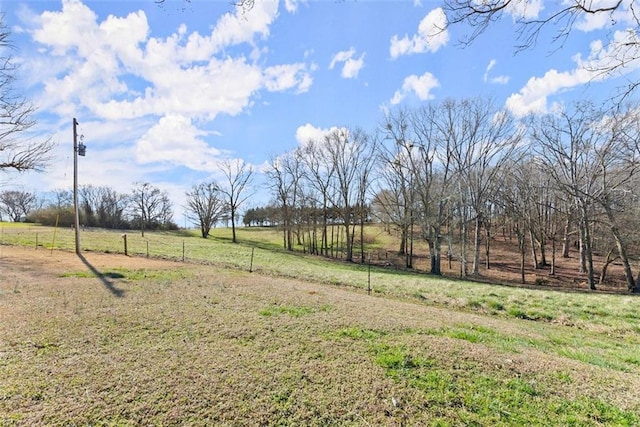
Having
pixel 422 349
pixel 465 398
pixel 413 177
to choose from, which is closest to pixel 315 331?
pixel 422 349

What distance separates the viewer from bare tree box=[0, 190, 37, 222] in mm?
60094

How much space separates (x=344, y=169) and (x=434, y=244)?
11.5 metres

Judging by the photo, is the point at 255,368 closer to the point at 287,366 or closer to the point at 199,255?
the point at 287,366

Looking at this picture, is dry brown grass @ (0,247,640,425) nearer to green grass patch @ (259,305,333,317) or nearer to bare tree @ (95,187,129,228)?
green grass patch @ (259,305,333,317)

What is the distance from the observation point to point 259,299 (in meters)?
7.65

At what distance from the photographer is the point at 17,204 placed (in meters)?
62.1

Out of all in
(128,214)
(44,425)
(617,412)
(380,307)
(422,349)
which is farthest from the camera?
(128,214)

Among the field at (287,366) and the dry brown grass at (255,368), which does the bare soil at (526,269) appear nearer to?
the field at (287,366)

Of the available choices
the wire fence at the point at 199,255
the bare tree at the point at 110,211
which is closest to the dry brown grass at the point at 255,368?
the wire fence at the point at 199,255

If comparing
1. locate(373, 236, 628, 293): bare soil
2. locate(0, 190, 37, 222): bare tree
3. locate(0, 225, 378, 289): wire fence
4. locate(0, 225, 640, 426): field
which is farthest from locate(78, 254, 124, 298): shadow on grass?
locate(0, 190, 37, 222): bare tree

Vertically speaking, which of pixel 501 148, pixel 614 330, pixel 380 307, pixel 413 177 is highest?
pixel 501 148

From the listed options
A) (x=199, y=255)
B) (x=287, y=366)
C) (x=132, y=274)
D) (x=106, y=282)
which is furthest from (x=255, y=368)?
(x=199, y=255)

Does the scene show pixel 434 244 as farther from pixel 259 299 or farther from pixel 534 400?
pixel 534 400

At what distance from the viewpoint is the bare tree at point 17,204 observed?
197ft
